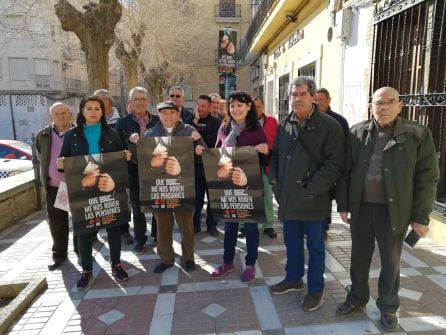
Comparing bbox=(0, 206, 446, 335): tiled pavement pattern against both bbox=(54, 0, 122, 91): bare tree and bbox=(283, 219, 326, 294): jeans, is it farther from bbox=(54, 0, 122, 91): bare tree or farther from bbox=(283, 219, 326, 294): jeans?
bbox=(54, 0, 122, 91): bare tree

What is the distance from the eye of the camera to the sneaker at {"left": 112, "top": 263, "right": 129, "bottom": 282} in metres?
3.74

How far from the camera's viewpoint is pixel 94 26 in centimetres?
816

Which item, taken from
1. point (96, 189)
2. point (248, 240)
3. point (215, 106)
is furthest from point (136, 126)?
point (248, 240)

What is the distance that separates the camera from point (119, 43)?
500 inches

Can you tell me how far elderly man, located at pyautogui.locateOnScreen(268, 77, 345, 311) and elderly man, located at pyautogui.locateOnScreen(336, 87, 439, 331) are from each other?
0.16 metres

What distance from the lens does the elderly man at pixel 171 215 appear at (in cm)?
359

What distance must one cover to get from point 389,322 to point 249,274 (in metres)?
1.36

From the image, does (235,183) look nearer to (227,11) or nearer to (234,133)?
(234,133)

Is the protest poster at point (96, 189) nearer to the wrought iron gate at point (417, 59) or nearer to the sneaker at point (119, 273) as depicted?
the sneaker at point (119, 273)

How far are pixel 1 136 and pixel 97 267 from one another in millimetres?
29467

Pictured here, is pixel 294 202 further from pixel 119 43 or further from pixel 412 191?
pixel 119 43

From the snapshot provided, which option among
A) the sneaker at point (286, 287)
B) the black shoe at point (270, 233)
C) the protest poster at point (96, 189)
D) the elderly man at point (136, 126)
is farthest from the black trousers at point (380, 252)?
the elderly man at point (136, 126)

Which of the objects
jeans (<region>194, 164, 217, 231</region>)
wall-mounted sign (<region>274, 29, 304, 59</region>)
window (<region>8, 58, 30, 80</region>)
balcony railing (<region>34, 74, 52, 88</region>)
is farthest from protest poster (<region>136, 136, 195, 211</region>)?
window (<region>8, 58, 30, 80</region>)

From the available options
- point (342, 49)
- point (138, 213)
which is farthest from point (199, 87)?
point (138, 213)
